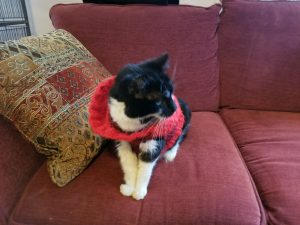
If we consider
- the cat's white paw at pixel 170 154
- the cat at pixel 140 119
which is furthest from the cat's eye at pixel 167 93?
the cat's white paw at pixel 170 154

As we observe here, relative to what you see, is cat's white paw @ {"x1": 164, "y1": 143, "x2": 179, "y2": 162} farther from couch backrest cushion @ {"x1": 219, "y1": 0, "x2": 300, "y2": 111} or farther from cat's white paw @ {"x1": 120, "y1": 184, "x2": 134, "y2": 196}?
couch backrest cushion @ {"x1": 219, "y1": 0, "x2": 300, "y2": 111}

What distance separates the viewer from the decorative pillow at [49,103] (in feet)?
2.75

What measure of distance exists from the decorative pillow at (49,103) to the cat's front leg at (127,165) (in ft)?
0.30

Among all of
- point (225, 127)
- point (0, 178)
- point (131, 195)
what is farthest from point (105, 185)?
point (225, 127)

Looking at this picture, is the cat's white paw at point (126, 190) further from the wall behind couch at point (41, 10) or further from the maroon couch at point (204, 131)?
the wall behind couch at point (41, 10)

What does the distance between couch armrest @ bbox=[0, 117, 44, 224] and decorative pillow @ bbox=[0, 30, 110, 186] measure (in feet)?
0.20

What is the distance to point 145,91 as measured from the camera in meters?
0.71

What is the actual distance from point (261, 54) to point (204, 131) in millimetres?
540

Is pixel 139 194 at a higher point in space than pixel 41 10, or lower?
lower

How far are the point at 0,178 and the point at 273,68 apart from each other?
1.29 m

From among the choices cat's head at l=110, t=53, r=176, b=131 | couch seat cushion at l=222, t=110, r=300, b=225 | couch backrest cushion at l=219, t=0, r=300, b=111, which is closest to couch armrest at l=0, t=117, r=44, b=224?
cat's head at l=110, t=53, r=176, b=131

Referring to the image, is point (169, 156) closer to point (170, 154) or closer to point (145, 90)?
point (170, 154)

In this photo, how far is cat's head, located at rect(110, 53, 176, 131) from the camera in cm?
70

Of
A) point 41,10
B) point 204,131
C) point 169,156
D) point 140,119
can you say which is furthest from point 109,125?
point 41,10
